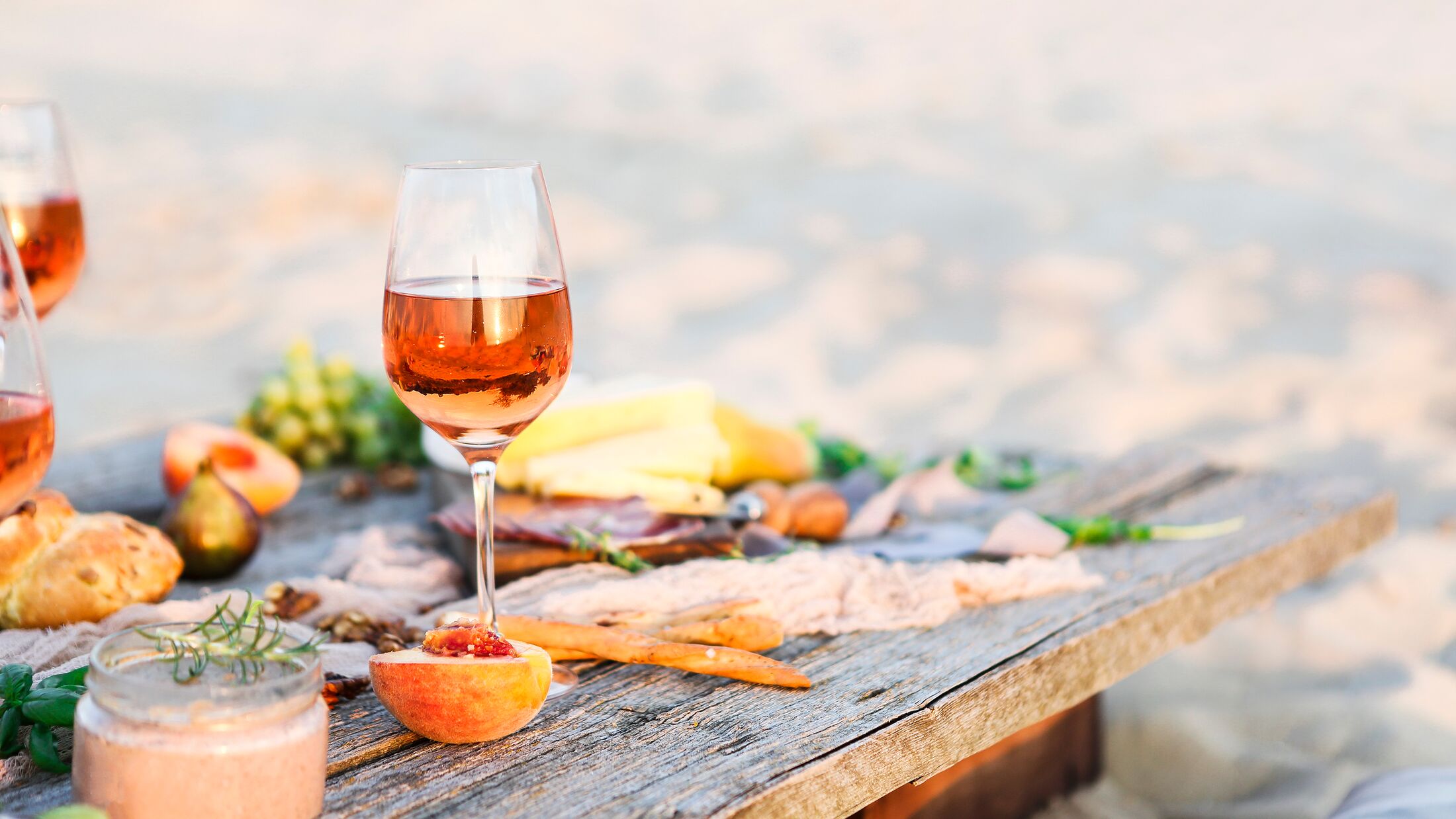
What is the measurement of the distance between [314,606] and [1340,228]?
12.7 feet

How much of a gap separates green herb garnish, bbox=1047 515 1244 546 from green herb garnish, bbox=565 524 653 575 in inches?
23.2

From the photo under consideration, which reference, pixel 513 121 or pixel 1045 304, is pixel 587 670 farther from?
pixel 513 121

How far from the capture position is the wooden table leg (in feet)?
6.32

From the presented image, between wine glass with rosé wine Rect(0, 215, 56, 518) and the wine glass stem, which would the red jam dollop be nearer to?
the wine glass stem

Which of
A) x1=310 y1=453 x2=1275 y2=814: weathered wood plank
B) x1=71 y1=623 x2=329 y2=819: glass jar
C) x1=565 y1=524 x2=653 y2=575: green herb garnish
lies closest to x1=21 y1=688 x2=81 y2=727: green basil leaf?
x1=71 y1=623 x2=329 y2=819: glass jar

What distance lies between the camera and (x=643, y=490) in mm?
1832

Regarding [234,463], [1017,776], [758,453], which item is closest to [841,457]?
[758,453]

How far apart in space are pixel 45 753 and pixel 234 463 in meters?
0.94

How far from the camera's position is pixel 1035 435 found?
4113 millimetres

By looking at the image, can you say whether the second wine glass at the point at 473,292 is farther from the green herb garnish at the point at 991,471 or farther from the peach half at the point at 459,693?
the green herb garnish at the point at 991,471

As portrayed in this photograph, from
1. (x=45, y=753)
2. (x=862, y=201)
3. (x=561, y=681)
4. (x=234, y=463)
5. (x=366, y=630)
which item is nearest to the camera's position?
(x=45, y=753)

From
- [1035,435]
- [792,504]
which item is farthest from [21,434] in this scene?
[1035,435]

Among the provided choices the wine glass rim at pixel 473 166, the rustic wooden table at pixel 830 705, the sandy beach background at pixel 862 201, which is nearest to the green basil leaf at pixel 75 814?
the rustic wooden table at pixel 830 705

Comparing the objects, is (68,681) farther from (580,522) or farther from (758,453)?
(758,453)
